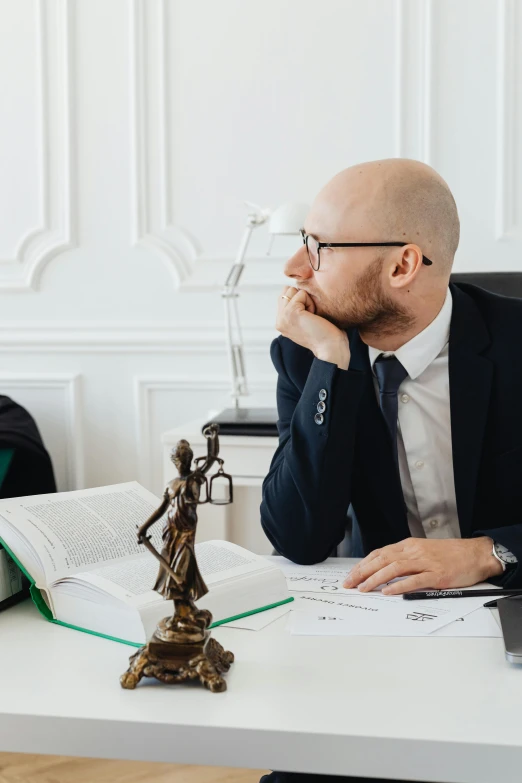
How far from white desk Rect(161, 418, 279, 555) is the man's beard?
805 millimetres

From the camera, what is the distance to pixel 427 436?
1.51 meters

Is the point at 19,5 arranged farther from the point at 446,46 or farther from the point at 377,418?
the point at 377,418

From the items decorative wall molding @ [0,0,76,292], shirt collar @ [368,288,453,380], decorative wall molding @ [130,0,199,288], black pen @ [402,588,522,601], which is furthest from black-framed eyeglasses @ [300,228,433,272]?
decorative wall molding @ [0,0,76,292]

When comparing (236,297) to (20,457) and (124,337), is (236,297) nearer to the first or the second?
(124,337)

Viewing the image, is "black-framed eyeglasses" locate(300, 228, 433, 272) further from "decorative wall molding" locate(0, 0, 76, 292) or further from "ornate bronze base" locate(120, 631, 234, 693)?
"decorative wall molding" locate(0, 0, 76, 292)

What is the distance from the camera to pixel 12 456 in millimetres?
2570

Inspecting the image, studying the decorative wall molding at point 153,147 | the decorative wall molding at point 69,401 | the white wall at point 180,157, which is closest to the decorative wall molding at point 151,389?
the white wall at point 180,157

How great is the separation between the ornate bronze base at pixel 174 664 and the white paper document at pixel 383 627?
0.56 feet

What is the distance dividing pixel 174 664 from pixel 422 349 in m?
0.85

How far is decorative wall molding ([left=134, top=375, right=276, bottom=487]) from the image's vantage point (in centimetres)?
292

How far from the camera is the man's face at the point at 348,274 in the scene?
4.78 ft

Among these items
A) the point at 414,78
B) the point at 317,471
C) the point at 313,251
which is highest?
the point at 414,78

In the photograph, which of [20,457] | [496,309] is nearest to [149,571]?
[496,309]

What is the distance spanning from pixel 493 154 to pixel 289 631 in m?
2.16
